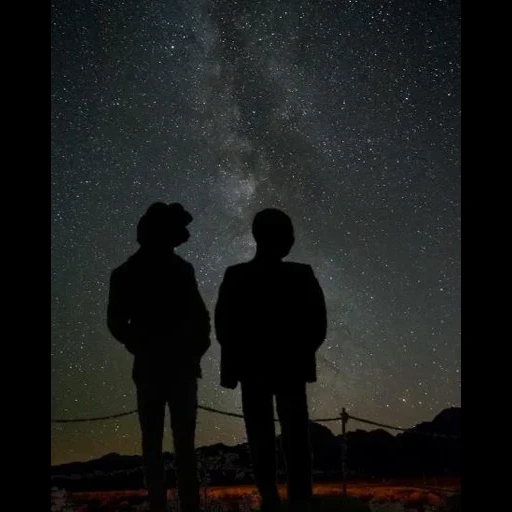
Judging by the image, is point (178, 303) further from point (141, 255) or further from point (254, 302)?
point (254, 302)

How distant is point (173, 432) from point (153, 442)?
0.39 feet

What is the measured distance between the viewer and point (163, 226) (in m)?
3.04

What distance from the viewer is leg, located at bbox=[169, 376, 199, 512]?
9.63ft

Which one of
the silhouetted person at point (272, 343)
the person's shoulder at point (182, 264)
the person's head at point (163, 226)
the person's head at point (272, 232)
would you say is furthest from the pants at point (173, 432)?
the person's head at point (272, 232)

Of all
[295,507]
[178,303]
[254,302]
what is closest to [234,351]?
[254,302]

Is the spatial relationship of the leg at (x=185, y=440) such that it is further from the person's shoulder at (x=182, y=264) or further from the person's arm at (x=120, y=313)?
the person's shoulder at (x=182, y=264)

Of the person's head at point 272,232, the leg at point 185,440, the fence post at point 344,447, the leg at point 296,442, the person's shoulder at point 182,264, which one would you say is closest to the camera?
the leg at point 296,442

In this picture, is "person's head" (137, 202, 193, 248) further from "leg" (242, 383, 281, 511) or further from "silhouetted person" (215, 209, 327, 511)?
A: "leg" (242, 383, 281, 511)

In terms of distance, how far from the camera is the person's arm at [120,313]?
3.09 m

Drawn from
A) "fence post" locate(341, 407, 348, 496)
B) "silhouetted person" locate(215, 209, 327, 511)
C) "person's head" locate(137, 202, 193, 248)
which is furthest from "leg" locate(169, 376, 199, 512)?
"fence post" locate(341, 407, 348, 496)
